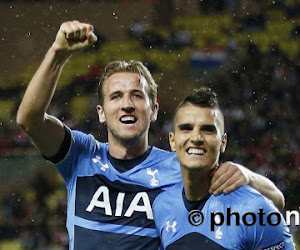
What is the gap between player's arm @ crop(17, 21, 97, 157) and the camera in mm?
1236

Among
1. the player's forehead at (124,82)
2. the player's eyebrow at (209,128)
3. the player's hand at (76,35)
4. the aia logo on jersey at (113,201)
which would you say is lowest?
the aia logo on jersey at (113,201)

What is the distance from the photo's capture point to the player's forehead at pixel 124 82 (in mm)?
1564

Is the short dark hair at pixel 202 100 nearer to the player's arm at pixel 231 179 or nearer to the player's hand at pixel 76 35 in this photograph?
the player's arm at pixel 231 179

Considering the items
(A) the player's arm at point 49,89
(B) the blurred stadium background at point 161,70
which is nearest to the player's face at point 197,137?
(A) the player's arm at point 49,89

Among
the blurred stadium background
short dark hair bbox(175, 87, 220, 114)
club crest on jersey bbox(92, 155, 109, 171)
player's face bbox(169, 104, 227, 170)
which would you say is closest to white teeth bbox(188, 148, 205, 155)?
player's face bbox(169, 104, 227, 170)

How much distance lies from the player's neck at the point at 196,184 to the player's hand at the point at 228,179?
14 mm

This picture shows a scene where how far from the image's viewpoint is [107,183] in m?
1.57

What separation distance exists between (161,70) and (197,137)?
1.08 meters

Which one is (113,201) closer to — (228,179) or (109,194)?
(109,194)

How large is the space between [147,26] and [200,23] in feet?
1.00

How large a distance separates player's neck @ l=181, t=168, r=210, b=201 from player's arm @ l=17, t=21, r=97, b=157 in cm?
30

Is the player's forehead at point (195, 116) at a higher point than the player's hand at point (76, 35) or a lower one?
lower

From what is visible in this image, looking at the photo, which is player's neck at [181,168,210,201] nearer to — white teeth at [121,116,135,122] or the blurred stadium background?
white teeth at [121,116,135,122]

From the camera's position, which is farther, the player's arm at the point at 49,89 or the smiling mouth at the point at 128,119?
the smiling mouth at the point at 128,119
